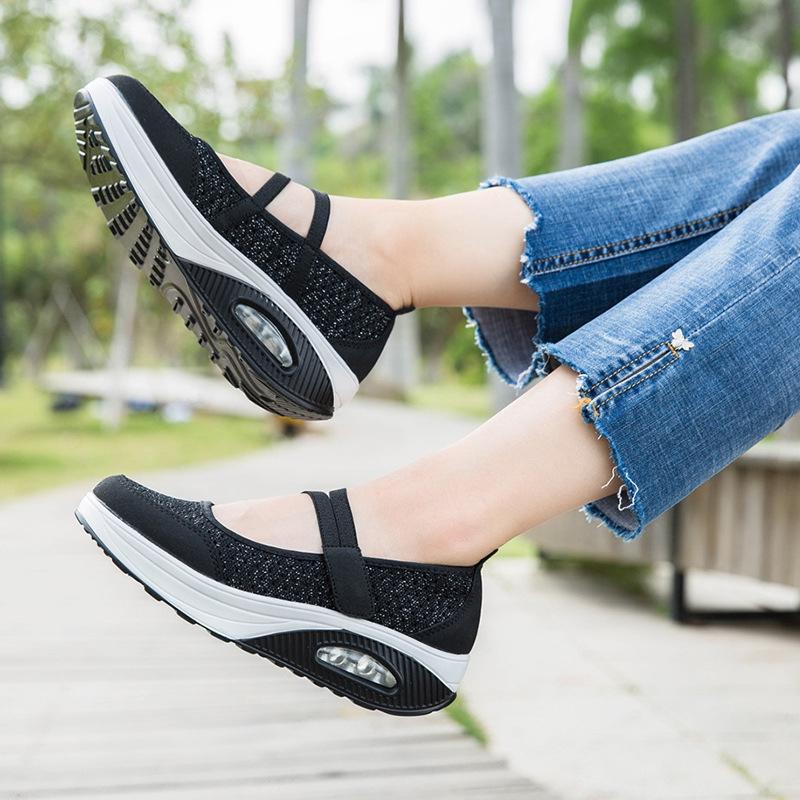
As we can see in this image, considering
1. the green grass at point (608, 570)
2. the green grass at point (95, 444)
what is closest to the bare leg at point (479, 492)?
the green grass at point (608, 570)

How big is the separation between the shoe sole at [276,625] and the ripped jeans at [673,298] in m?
0.27

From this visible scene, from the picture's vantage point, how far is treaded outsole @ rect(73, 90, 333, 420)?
3.57 ft

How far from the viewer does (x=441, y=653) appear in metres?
1.13

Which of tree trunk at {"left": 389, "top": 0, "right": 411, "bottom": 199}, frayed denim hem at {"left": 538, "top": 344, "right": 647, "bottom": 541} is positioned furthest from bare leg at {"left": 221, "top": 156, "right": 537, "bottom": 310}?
tree trunk at {"left": 389, "top": 0, "right": 411, "bottom": 199}

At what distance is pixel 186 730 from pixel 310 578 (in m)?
0.79

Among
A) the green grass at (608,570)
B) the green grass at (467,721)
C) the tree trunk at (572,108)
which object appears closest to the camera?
the green grass at (467,721)

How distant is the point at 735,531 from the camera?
280 cm

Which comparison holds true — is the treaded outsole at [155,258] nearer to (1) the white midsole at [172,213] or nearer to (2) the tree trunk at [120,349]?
(1) the white midsole at [172,213]

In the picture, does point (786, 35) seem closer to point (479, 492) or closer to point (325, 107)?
point (325, 107)

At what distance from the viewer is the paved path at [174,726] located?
4.98ft

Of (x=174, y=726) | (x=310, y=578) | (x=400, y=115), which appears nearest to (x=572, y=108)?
(x=400, y=115)

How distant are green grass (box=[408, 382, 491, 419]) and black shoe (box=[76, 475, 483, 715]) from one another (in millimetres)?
8681

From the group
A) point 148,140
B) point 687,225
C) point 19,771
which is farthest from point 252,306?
point 19,771

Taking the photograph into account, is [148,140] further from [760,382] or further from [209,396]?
[209,396]
